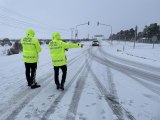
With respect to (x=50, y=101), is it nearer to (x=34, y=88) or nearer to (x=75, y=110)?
(x=75, y=110)

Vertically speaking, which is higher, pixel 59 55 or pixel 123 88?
pixel 59 55

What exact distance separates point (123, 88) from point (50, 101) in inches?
120

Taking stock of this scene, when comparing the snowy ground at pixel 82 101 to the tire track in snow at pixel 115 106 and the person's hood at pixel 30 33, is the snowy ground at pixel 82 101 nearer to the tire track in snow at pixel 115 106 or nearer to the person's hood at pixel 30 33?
the tire track in snow at pixel 115 106

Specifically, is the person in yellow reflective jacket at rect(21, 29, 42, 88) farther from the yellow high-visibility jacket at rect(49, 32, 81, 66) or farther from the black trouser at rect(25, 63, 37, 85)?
the yellow high-visibility jacket at rect(49, 32, 81, 66)

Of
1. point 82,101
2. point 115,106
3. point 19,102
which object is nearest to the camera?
point 115,106

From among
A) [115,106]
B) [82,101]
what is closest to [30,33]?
[82,101]

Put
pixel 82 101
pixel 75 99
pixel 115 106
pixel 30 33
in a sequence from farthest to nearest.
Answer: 1. pixel 30 33
2. pixel 75 99
3. pixel 82 101
4. pixel 115 106

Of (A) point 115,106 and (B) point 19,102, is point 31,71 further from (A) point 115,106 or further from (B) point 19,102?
(A) point 115,106

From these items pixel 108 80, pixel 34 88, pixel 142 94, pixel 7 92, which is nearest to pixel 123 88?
pixel 142 94

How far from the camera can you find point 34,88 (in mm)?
10180

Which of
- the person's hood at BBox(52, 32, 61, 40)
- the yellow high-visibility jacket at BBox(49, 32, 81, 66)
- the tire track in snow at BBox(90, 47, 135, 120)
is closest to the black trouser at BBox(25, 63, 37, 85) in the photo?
the yellow high-visibility jacket at BBox(49, 32, 81, 66)

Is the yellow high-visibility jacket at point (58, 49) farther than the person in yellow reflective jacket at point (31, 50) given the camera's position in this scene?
No

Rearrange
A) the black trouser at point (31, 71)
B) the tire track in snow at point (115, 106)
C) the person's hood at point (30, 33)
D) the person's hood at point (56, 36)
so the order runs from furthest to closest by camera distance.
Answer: the black trouser at point (31, 71), the person's hood at point (30, 33), the person's hood at point (56, 36), the tire track in snow at point (115, 106)

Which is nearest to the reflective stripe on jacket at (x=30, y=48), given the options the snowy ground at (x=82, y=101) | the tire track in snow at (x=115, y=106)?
the snowy ground at (x=82, y=101)
